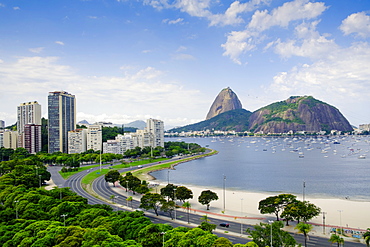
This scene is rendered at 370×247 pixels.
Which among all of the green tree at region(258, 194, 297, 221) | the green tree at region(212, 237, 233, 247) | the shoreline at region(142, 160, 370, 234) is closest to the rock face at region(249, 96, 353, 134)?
the shoreline at region(142, 160, 370, 234)

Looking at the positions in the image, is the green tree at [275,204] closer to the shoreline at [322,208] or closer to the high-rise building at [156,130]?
the shoreline at [322,208]

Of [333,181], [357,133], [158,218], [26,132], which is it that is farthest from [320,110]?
[158,218]

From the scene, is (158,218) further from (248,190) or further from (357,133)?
(357,133)

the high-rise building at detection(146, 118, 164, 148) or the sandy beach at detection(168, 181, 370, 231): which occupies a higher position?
the high-rise building at detection(146, 118, 164, 148)

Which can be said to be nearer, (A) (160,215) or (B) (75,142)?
(A) (160,215)

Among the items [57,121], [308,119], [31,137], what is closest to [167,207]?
[57,121]

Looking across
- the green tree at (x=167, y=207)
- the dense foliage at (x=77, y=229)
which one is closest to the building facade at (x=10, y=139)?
the dense foliage at (x=77, y=229)

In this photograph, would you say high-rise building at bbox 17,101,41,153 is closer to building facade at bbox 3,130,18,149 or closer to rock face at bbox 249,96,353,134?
building facade at bbox 3,130,18,149

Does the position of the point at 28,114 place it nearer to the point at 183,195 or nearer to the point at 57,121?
the point at 57,121
